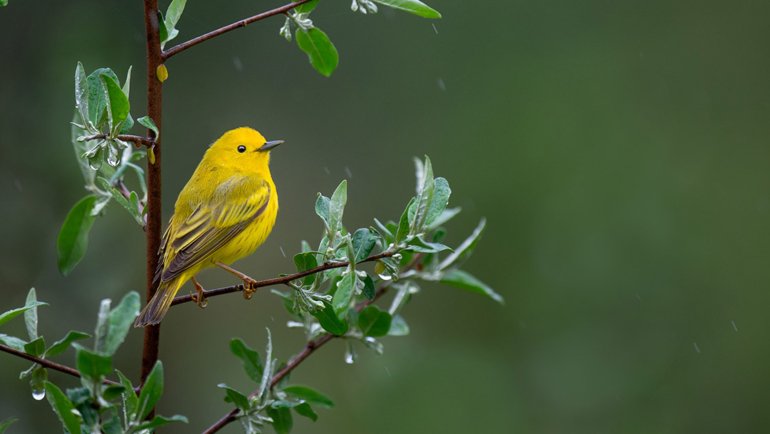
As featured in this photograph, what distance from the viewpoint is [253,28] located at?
7680 millimetres

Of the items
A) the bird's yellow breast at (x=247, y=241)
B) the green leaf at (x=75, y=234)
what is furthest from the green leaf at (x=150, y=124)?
the bird's yellow breast at (x=247, y=241)

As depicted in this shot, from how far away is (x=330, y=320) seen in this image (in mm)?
2605

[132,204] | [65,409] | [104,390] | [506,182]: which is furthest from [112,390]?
[506,182]

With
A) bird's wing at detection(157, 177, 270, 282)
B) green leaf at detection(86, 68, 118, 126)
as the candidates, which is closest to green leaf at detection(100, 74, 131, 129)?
green leaf at detection(86, 68, 118, 126)

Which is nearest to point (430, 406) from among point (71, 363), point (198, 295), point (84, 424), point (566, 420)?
point (566, 420)

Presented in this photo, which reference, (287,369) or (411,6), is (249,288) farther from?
(411,6)

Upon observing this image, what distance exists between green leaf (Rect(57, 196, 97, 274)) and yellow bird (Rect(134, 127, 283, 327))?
36 centimetres

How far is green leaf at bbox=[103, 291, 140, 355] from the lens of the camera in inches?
79.5

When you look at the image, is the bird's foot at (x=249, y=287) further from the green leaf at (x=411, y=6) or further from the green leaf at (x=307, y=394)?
the green leaf at (x=411, y=6)

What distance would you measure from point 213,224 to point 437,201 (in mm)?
1548

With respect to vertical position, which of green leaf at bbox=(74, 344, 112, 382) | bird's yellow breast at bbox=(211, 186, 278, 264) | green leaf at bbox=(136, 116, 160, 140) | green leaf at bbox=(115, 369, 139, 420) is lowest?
A: bird's yellow breast at bbox=(211, 186, 278, 264)

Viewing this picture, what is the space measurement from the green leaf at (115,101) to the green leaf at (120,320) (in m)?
0.52

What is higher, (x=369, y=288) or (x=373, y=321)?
(x=369, y=288)

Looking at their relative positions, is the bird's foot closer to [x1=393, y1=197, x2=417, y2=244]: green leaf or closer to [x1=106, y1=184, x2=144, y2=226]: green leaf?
[x1=106, y1=184, x2=144, y2=226]: green leaf
